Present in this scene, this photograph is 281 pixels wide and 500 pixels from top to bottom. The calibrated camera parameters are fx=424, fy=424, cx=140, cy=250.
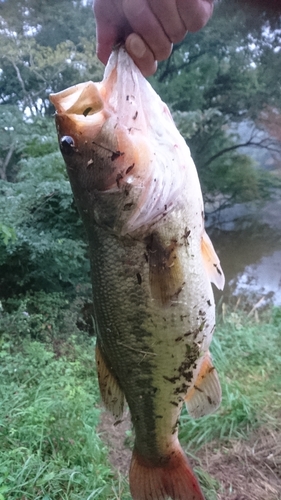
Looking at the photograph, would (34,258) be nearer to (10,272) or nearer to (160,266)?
(10,272)

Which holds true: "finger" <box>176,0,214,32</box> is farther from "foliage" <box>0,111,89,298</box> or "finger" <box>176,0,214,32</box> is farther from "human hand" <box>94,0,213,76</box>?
"foliage" <box>0,111,89,298</box>

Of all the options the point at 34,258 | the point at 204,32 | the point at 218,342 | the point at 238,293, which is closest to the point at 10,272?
the point at 34,258

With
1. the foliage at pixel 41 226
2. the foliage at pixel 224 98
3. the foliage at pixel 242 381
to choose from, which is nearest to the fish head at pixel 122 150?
the foliage at pixel 242 381

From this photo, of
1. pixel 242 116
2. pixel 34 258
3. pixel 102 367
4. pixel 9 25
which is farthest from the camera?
pixel 242 116

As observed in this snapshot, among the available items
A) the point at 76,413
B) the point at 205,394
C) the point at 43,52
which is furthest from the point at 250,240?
the point at 205,394

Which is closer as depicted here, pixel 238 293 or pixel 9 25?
pixel 9 25

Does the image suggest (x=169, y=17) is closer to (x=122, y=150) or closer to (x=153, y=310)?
(x=122, y=150)

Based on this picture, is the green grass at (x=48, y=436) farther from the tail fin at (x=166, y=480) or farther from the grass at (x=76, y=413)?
the tail fin at (x=166, y=480)
